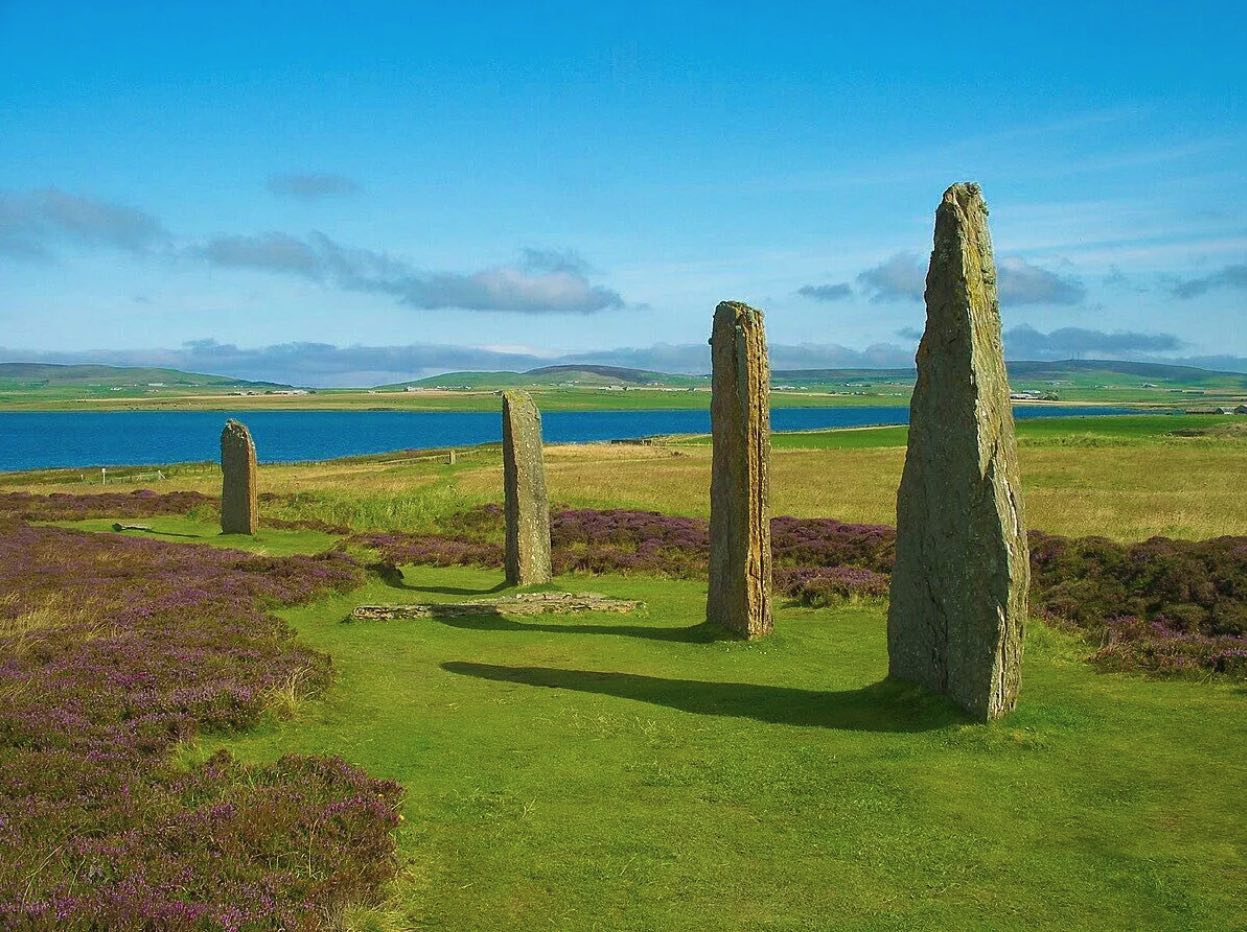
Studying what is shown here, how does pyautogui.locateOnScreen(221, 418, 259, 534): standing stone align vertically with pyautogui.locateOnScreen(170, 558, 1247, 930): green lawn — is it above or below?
above

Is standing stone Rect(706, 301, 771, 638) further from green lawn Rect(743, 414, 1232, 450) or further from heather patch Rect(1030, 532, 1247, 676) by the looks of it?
Result: green lawn Rect(743, 414, 1232, 450)

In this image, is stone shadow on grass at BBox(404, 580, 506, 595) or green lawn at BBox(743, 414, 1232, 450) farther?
green lawn at BBox(743, 414, 1232, 450)

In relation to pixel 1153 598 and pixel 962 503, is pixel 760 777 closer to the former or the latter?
pixel 962 503

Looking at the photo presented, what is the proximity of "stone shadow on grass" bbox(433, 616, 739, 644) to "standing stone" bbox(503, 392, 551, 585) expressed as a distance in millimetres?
3327

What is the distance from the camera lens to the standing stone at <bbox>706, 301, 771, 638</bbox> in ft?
53.2

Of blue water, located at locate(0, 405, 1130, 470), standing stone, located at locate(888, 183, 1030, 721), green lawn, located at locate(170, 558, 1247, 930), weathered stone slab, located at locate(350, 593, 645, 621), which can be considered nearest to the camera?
green lawn, located at locate(170, 558, 1247, 930)

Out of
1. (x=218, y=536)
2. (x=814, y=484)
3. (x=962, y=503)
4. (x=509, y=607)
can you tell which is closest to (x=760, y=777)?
(x=962, y=503)

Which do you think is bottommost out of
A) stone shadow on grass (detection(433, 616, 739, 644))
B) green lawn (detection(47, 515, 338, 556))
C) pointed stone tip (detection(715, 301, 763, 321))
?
green lawn (detection(47, 515, 338, 556))

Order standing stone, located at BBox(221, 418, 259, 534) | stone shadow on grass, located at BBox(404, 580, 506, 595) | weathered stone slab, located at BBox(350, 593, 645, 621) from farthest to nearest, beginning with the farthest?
1. standing stone, located at BBox(221, 418, 259, 534)
2. stone shadow on grass, located at BBox(404, 580, 506, 595)
3. weathered stone slab, located at BBox(350, 593, 645, 621)

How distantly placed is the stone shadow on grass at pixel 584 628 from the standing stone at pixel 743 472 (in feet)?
1.43

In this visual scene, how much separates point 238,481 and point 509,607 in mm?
14929

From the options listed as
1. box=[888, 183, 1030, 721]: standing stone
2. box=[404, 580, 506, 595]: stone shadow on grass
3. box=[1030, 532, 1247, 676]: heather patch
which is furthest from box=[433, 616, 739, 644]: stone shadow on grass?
box=[1030, 532, 1247, 676]: heather patch

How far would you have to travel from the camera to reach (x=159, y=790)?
8555 mm

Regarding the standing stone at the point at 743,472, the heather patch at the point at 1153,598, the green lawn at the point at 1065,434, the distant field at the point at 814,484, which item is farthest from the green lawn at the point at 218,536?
the green lawn at the point at 1065,434
